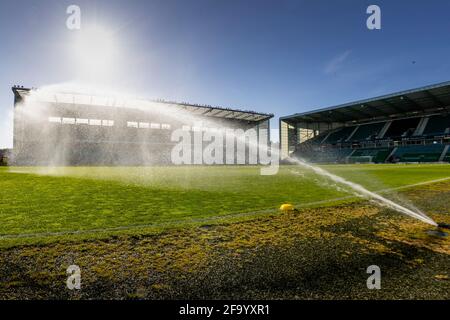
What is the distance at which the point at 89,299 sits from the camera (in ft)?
8.16

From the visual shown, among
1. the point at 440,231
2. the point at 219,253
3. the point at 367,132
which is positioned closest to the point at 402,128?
the point at 367,132

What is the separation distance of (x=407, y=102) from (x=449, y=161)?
16.2 metres

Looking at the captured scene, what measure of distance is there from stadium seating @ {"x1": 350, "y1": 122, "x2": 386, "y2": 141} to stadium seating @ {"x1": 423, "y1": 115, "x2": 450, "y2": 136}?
10.5 m

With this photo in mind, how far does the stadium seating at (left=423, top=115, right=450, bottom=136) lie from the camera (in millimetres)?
58094

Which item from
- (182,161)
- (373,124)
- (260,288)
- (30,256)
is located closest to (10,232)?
(30,256)

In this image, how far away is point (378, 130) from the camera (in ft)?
229

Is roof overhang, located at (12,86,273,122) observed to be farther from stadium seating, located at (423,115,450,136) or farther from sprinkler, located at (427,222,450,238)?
sprinkler, located at (427,222,450,238)

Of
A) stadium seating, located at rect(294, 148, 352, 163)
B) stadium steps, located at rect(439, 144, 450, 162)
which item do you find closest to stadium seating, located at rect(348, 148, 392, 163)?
stadium seating, located at rect(294, 148, 352, 163)

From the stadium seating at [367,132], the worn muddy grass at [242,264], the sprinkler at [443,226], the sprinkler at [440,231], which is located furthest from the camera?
the stadium seating at [367,132]

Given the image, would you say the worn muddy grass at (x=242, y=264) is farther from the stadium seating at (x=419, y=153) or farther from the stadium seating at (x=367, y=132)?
the stadium seating at (x=367, y=132)

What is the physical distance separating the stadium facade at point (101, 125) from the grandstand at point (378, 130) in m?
18.1

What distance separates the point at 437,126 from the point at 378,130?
12.6m

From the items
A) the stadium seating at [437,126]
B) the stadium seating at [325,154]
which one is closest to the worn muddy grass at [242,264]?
the stadium seating at [437,126]

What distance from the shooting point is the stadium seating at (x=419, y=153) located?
55.1 m
